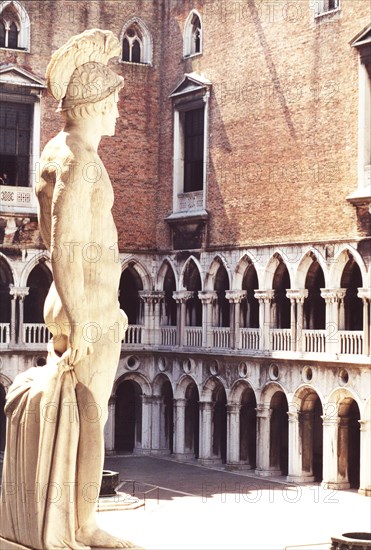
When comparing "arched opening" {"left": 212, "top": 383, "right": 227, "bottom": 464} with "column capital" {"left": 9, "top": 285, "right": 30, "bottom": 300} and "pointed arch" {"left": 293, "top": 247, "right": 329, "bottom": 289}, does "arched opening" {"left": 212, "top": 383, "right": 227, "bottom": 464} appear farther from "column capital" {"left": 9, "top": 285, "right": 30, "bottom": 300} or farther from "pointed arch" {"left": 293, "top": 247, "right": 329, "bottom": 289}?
"column capital" {"left": 9, "top": 285, "right": 30, "bottom": 300}

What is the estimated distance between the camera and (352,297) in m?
26.7

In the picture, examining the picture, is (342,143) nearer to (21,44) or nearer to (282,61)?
(282,61)

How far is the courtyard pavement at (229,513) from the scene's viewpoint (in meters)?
19.3

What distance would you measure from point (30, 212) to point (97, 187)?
2236cm

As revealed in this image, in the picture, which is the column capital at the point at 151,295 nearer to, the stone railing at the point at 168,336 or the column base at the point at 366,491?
the stone railing at the point at 168,336

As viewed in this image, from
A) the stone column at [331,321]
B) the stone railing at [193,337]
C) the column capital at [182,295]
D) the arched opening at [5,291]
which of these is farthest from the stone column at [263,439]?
the arched opening at [5,291]

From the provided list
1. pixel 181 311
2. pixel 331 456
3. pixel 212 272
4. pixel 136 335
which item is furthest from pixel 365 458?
pixel 136 335

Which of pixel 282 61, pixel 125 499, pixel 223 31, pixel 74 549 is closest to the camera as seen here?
pixel 74 549

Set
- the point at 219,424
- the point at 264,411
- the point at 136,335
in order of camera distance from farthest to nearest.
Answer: the point at 136,335 → the point at 219,424 → the point at 264,411

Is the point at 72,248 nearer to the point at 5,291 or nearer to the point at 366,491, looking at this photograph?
the point at 366,491

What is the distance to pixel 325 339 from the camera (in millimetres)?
26375

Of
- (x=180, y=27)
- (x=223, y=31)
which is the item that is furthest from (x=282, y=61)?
(x=180, y=27)

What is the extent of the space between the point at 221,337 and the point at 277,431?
119 inches

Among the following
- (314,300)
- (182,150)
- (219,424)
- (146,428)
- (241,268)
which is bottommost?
(146,428)
